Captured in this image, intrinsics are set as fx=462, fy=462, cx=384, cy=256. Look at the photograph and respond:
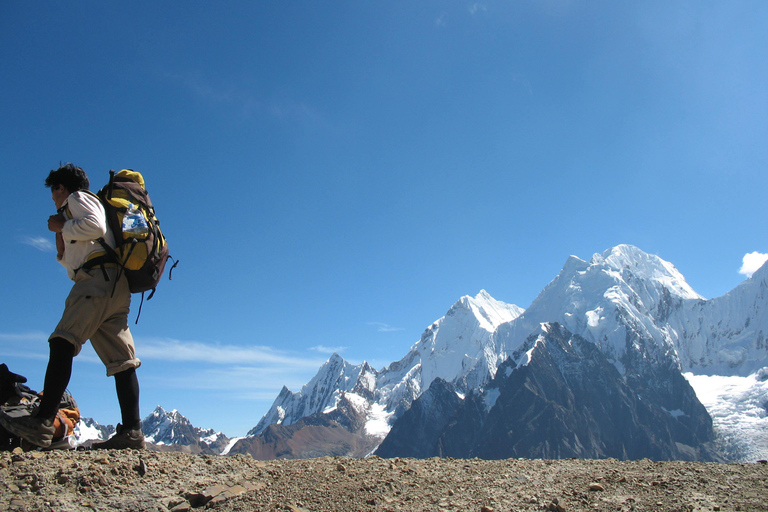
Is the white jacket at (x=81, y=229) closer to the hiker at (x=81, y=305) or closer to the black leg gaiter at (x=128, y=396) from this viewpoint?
the hiker at (x=81, y=305)

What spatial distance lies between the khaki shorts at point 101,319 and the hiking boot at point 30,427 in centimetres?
85

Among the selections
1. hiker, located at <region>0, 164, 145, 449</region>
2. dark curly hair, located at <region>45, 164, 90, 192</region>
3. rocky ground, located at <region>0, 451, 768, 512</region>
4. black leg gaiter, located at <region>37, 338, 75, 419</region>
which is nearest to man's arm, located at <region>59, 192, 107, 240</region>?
hiker, located at <region>0, 164, 145, 449</region>

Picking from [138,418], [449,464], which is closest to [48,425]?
[138,418]

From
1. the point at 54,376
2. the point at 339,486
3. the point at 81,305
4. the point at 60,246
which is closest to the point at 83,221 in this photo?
the point at 60,246

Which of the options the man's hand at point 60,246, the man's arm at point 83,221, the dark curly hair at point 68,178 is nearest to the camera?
the man's arm at point 83,221

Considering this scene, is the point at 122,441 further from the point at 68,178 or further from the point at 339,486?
the point at 68,178

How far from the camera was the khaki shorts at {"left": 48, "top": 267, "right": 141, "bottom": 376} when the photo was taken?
18.2 feet

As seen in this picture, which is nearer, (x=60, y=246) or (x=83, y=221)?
(x=83, y=221)

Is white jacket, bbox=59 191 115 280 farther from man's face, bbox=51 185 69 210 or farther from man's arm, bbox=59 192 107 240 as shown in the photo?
man's face, bbox=51 185 69 210

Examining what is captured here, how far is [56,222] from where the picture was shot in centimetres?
564

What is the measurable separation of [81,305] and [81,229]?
93 centimetres

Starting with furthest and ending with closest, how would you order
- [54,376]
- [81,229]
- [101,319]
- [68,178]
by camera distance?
[68,178]
[101,319]
[54,376]
[81,229]

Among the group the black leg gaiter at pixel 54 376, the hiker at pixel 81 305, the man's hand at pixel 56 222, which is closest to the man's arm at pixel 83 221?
the hiker at pixel 81 305

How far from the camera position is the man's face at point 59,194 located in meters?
6.00
